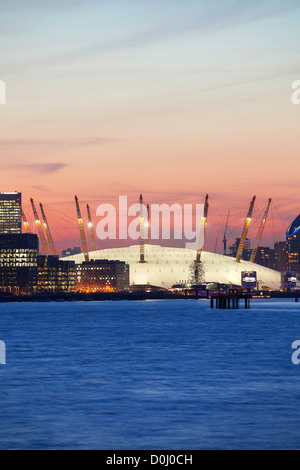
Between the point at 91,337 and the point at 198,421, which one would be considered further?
the point at 91,337

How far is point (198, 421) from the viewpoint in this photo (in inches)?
1481

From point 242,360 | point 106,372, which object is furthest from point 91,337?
point 106,372

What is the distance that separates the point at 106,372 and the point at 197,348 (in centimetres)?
2561

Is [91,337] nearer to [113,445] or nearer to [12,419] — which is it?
[12,419]

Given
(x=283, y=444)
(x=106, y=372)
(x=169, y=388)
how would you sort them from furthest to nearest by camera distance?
(x=106, y=372) → (x=169, y=388) → (x=283, y=444)

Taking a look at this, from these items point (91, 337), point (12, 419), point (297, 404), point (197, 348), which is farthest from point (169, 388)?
point (91, 337)

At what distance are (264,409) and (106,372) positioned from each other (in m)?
20.7
